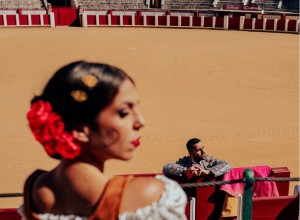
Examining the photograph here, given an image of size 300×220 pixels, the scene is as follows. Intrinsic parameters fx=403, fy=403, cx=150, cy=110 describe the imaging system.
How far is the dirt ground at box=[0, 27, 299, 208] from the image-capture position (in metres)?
5.23

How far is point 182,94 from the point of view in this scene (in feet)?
26.4

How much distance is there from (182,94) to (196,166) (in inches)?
197

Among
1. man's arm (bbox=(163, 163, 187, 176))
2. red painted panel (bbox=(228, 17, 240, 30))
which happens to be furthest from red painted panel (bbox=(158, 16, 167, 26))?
man's arm (bbox=(163, 163, 187, 176))

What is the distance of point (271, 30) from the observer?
19.5 m

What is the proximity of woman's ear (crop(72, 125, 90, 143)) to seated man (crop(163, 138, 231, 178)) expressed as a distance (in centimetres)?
199

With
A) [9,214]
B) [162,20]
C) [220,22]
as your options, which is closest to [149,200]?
[9,214]

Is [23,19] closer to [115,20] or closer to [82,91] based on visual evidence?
[115,20]

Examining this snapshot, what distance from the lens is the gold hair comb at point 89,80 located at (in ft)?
3.55

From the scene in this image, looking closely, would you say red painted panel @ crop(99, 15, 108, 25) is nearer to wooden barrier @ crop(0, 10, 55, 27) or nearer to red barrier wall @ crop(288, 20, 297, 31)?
wooden barrier @ crop(0, 10, 55, 27)

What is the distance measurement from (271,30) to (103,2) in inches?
367

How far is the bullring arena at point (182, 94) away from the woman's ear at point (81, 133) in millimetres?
231

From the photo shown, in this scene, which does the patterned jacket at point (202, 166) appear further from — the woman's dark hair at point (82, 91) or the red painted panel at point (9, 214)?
the woman's dark hair at point (82, 91)

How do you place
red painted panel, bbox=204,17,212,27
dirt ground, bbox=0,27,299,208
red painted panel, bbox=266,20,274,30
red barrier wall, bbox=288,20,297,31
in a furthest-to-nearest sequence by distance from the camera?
red painted panel, bbox=204,17,212,27 < red painted panel, bbox=266,20,274,30 < red barrier wall, bbox=288,20,297,31 < dirt ground, bbox=0,27,299,208

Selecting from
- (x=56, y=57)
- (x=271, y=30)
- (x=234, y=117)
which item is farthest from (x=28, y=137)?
(x=271, y=30)
